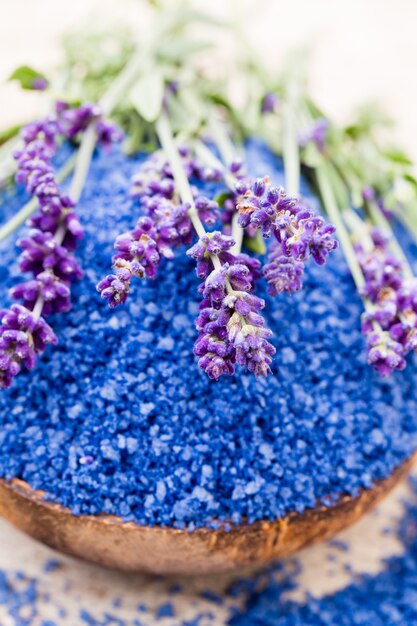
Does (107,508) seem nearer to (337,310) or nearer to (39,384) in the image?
(39,384)

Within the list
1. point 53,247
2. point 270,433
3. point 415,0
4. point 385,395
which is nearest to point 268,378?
point 270,433

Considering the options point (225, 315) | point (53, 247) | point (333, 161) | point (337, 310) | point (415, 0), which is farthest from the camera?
point (415, 0)

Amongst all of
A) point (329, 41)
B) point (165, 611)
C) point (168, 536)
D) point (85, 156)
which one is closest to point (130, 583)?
point (165, 611)

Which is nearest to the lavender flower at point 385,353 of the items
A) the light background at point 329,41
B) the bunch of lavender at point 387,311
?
the bunch of lavender at point 387,311

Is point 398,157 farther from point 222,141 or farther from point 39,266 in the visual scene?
point 39,266

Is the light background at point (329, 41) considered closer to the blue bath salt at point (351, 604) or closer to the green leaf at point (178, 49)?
the green leaf at point (178, 49)

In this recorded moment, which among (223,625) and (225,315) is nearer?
(225,315)
